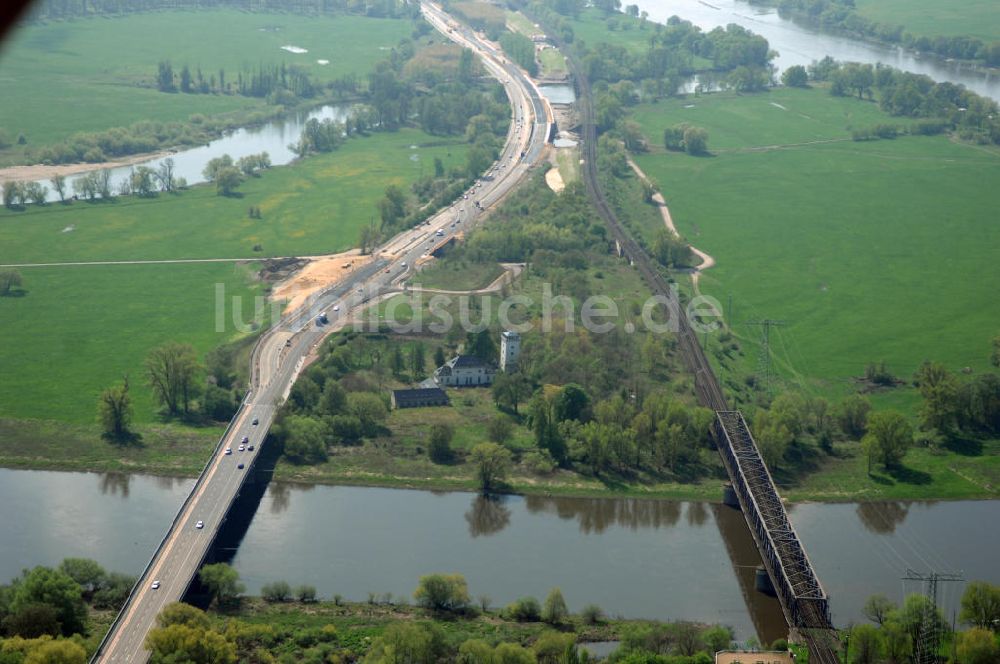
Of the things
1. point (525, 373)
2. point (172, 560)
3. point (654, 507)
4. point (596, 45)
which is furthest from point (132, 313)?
point (596, 45)

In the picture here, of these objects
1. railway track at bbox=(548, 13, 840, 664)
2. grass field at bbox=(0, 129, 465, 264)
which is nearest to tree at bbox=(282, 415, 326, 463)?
railway track at bbox=(548, 13, 840, 664)

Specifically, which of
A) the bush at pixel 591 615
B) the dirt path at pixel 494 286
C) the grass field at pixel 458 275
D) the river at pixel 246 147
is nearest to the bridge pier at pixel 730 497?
the bush at pixel 591 615

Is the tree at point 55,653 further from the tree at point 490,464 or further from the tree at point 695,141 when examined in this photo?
the tree at point 695,141

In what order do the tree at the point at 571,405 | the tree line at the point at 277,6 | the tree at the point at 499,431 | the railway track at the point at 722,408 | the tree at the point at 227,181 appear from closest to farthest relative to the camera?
the railway track at the point at 722,408, the tree at the point at 499,431, the tree at the point at 571,405, the tree at the point at 227,181, the tree line at the point at 277,6

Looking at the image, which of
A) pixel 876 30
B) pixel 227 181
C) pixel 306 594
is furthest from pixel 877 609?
pixel 876 30

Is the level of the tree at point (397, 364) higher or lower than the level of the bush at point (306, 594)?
higher

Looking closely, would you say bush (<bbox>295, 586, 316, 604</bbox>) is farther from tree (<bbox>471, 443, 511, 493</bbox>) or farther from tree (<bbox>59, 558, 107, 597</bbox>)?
tree (<bbox>471, 443, 511, 493</bbox>)

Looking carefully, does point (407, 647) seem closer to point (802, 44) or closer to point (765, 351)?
point (765, 351)
